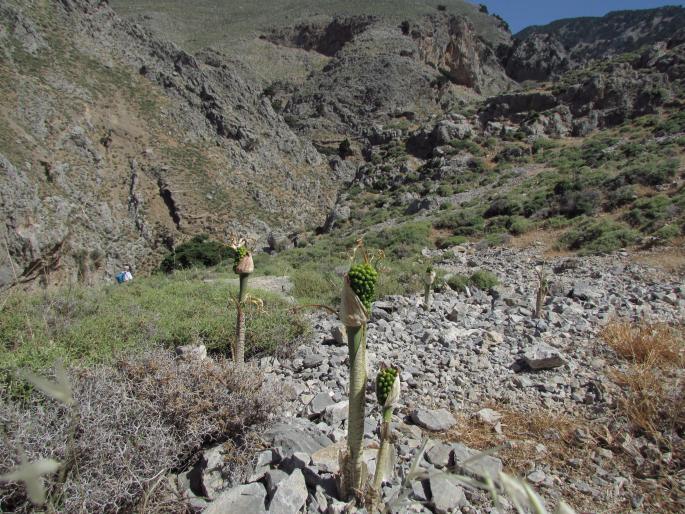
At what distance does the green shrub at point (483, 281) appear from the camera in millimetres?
8594

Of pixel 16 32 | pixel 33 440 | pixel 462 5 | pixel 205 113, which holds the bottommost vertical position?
pixel 33 440

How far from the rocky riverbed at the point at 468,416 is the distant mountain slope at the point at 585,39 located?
Answer: 78.8 metres

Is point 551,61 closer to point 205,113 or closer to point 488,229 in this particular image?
point 205,113

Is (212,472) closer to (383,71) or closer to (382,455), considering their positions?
(382,455)

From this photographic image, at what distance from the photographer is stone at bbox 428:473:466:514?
220cm

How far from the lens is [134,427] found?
7.30ft

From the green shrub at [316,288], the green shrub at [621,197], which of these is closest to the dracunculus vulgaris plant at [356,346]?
the green shrub at [316,288]

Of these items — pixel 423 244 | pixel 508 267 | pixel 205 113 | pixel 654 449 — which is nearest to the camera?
pixel 654 449

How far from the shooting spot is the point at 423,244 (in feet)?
52.2

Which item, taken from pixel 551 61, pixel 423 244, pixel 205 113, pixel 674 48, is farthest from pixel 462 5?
pixel 423 244

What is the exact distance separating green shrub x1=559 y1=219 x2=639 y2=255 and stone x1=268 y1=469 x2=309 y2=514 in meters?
11.4

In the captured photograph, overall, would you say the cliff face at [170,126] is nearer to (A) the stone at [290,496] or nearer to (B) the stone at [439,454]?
(A) the stone at [290,496]

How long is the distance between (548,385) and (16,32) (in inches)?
1596

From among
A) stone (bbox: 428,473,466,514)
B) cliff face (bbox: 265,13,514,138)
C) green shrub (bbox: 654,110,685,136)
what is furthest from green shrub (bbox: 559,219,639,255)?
cliff face (bbox: 265,13,514,138)
